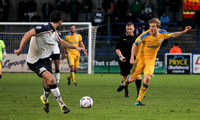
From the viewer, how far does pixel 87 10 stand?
29.3m

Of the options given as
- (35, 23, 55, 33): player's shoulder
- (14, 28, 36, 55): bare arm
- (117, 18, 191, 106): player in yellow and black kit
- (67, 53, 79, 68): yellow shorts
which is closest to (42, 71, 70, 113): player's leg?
(14, 28, 36, 55): bare arm

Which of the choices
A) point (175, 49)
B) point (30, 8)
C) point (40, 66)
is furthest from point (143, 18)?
point (40, 66)

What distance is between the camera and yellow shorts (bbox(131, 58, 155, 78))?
34.9 ft

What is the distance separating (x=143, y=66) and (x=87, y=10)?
1847 centimetres

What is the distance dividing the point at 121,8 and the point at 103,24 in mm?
1531

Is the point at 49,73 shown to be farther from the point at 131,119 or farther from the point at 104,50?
the point at 104,50

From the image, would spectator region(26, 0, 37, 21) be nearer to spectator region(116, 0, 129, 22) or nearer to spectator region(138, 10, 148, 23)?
spectator region(116, 0, 129, 22)

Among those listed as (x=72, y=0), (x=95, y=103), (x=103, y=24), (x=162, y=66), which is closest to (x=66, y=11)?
(x=72, y=0)

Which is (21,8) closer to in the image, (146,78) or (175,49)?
(175,49)

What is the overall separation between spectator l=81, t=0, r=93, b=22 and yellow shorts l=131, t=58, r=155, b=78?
18125mm

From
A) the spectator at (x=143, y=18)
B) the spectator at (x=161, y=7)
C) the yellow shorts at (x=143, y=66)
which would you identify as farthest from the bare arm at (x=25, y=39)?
the spectator at (x=161, y=7)

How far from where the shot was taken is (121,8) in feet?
92.5

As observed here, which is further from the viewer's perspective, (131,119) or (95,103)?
(95,103)

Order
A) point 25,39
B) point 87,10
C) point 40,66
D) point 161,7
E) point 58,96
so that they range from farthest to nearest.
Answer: point 161,7, point 87,10, point 40,66, point 58,96, point 25,39
